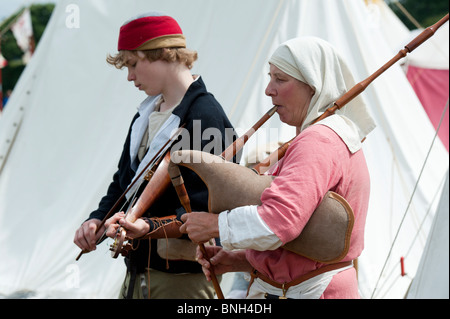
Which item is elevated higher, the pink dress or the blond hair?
the blond hair

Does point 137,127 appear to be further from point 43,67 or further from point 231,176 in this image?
point 43,67

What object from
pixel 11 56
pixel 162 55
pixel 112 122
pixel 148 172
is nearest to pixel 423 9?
pixel 11 56

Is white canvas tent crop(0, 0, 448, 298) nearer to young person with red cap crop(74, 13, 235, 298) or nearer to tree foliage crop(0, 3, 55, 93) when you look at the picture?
young person with red cap crop(74, 13, 235, 298)

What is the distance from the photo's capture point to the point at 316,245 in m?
1.46

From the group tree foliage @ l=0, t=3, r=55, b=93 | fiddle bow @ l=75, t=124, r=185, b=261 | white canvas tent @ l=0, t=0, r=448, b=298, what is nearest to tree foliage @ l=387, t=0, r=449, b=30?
tree foliage @ l=0, t=3, r=55, b=93

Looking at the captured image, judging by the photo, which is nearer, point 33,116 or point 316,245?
point 316,245

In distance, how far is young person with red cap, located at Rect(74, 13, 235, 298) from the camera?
1904 millimetres

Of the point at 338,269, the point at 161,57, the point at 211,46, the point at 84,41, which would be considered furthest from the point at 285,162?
the point at 84,41

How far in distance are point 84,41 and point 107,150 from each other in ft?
2.95

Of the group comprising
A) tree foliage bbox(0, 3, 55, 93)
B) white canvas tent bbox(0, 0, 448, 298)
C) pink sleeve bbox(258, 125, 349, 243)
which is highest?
pink sleeve bbox(258, 125, 349, 243)

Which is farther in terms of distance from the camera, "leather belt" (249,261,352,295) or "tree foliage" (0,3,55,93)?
"tree foliage" (0,3,55,93)

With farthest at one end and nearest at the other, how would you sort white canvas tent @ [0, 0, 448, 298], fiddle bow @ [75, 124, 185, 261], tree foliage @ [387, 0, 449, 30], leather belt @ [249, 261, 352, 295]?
tree foliage @ [387, 0, 449, 30] → white canvas tent @ [0, 0, 448, 298] → fiddle bow @ [75, 124, 185, 261] → leather belt @ [249, 261, 352, 295]

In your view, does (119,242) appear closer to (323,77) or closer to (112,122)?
(323,77)

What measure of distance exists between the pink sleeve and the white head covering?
0.39ft
